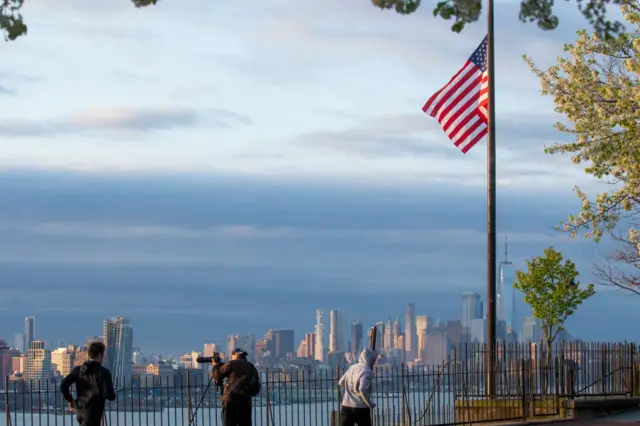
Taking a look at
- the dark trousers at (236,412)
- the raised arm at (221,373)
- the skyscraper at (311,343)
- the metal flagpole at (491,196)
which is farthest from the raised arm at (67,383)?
the skyscraper at (311,343)

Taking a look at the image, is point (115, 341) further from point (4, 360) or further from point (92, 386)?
point (92, 386)

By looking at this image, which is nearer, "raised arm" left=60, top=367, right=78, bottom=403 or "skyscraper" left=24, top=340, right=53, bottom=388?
"raised arm" left=60, top=367, right=78, bottom=403

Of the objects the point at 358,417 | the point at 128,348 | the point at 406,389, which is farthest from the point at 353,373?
the point at 128,348

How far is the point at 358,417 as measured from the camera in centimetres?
1717

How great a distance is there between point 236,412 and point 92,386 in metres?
3.16

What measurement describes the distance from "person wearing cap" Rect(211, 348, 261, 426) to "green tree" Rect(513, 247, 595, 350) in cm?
1485

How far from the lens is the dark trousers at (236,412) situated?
18.0 metres

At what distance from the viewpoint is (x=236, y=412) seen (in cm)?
1803

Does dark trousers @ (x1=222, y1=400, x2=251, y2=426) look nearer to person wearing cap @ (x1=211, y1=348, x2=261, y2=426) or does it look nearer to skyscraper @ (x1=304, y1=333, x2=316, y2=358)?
person wearing cap @ (x1=211, y1=348, x2=261, y2=426)

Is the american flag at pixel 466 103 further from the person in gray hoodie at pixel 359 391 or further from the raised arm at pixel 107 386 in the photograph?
the raised arm at pixel 107 386

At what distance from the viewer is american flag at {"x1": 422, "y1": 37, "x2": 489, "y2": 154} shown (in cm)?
2625

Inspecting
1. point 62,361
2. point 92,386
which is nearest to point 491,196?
point 62,361

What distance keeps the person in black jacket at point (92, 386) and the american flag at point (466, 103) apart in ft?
41.6

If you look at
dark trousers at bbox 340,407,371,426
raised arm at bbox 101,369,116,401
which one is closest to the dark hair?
raised arm at bbox 101,369,116,401
